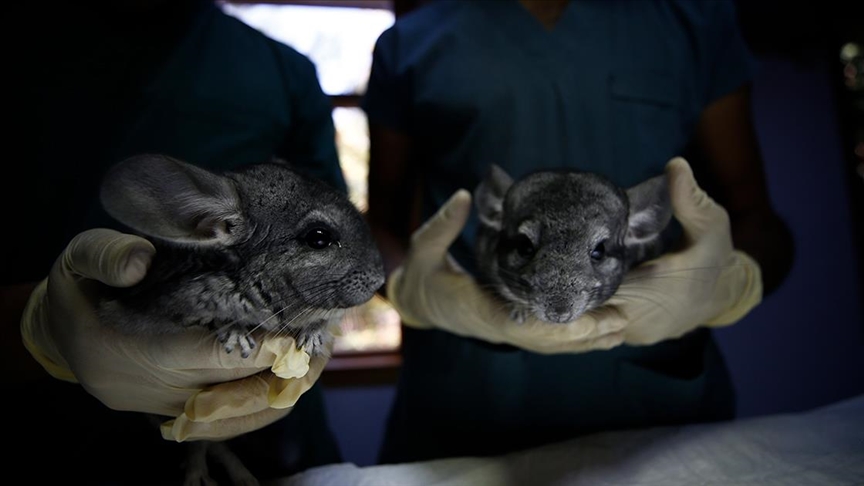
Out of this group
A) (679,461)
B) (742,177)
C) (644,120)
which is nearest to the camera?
(679,461)

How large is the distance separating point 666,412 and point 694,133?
2.49 feet

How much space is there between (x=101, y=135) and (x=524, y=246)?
858mm

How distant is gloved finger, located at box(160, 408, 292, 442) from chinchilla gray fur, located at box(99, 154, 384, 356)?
162mm

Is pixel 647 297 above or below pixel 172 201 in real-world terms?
below

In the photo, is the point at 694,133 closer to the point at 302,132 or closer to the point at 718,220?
the point at 718,220

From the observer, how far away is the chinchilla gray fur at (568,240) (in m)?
1.22

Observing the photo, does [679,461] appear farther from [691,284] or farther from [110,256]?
[110,256]

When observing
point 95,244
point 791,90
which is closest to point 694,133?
point 791,90

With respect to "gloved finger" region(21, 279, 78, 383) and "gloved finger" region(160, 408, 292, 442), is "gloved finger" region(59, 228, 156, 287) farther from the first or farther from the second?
"gloved finger" region(160, 408, 292, 442)

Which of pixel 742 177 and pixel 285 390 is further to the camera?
pixel 742 177

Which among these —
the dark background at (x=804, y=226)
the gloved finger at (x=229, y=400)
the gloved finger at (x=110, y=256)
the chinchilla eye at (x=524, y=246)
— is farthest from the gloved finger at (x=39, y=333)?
the chinchilla eye at (x=524, y=246)

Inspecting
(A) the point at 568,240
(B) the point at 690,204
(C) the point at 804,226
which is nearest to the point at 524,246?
(A) the point at 568,240

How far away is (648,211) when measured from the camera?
1.34 m

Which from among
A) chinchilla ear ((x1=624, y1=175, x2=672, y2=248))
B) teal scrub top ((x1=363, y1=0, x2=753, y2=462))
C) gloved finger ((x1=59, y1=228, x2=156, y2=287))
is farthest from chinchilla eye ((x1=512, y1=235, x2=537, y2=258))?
gloved finger ((x1=59, y1=228, x2=156, y2=287))
